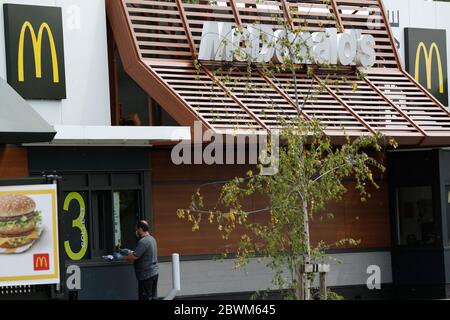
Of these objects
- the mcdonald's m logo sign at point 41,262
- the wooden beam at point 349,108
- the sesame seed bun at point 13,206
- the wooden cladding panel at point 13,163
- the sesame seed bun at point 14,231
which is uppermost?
the wooden beam at point 349,108

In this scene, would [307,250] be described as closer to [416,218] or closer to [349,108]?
[349,108]

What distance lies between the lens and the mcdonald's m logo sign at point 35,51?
74.1 ft

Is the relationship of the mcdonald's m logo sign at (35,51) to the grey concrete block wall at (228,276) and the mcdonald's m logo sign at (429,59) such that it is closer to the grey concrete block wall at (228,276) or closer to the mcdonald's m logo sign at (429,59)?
the grey concrete block wall at (228,276)

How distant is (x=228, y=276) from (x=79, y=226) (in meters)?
3.93

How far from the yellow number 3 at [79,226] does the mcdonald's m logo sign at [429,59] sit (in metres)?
9.72

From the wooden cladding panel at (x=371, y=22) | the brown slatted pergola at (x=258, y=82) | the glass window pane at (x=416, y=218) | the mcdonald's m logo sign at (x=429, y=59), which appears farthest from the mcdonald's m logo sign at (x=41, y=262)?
the mcdonald's m logo sign at (x=429, y=59)

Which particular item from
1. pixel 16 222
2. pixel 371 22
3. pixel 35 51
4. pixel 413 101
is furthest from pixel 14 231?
pixel 371 22

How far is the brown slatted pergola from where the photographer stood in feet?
75.5

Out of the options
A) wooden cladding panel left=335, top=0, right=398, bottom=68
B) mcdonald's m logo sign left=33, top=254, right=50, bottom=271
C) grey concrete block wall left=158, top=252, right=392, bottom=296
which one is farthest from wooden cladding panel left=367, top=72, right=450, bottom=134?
mcdonald's m logo sign left=33, top=254, right=50, bottom=271

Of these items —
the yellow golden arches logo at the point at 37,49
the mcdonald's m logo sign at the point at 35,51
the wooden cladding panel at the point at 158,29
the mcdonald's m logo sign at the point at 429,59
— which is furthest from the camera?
the mcdonald's m logo sign at the point at 429,59

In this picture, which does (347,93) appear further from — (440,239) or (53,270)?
(53,270)
